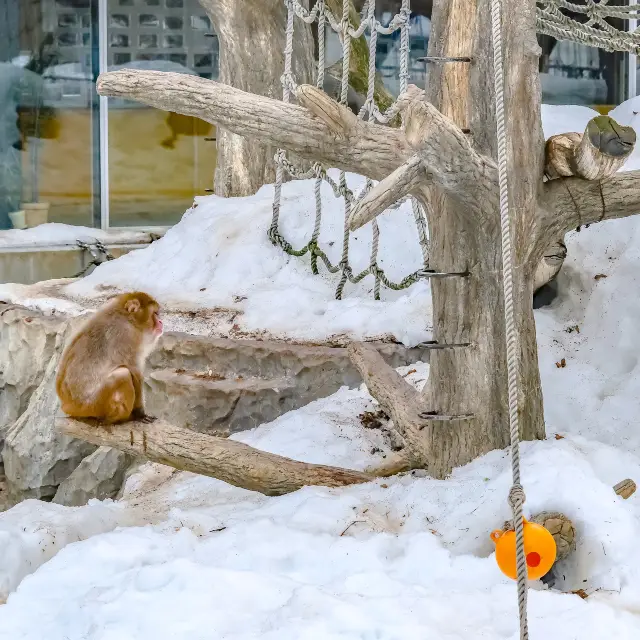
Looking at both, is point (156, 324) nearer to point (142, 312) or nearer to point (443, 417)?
point (142, 312)

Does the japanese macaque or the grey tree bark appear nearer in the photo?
the grey tree bark

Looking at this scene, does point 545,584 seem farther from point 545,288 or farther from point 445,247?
point 545,288

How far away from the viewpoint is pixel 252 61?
7605 mm

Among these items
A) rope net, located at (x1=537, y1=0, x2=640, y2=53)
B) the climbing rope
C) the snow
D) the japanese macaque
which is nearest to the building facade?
the snow

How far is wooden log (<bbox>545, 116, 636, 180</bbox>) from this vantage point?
126 inches

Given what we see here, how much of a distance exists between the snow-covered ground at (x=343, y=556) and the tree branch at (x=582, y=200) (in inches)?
31.8

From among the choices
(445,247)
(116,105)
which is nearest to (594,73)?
(116,105)

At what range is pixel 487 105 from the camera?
136 inches

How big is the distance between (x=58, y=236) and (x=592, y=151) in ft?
23.6

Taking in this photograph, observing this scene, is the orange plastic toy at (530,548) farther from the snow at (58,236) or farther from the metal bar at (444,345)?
the snow at (58,236)

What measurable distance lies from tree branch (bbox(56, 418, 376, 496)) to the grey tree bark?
0.55m

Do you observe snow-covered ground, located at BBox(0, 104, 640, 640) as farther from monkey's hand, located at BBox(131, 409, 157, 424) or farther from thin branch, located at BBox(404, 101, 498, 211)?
thin branch, located at BBox(404, 101, 498, 211)

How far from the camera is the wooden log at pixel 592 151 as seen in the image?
3.21 meters

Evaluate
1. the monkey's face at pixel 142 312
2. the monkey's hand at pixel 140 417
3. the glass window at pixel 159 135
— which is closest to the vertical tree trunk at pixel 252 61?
the glass window at pixel 159 135
